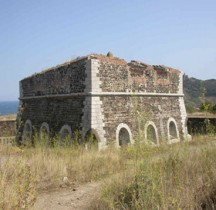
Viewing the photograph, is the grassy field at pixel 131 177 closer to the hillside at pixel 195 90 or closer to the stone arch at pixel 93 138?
the stone arch at pixel 93 138

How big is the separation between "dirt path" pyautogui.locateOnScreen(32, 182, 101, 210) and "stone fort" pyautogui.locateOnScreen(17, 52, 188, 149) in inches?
157

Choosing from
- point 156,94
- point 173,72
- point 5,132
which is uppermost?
point 173,72

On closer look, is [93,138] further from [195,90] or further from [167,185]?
[195,90]

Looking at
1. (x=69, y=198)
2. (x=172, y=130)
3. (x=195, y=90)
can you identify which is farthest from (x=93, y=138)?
(x=195, y=90)

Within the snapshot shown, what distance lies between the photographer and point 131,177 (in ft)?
16.7

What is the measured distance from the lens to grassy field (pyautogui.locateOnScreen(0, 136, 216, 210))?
146 inches

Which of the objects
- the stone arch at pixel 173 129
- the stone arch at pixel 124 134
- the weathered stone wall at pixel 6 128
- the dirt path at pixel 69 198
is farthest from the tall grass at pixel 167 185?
the weathered stone wall at pixel 6 128

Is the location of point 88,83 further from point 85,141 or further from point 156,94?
point 156,94

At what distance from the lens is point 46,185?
6.11 m

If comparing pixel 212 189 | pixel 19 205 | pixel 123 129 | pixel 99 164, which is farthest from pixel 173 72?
pixel 19 205

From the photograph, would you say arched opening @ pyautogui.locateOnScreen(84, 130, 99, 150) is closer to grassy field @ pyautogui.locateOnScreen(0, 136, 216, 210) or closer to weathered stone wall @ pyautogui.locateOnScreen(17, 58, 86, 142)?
weathered stone wall @ pyautogui.locateOnScreen(17, 58, 86, 142)

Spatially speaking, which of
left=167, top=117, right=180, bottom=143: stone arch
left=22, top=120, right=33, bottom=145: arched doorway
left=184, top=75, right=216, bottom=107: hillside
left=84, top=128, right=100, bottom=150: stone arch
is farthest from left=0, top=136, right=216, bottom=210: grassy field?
left=184, top=75, right=216, bottom=107: hillside

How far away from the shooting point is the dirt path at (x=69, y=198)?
4832 millimetres

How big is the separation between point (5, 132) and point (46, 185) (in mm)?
17998
